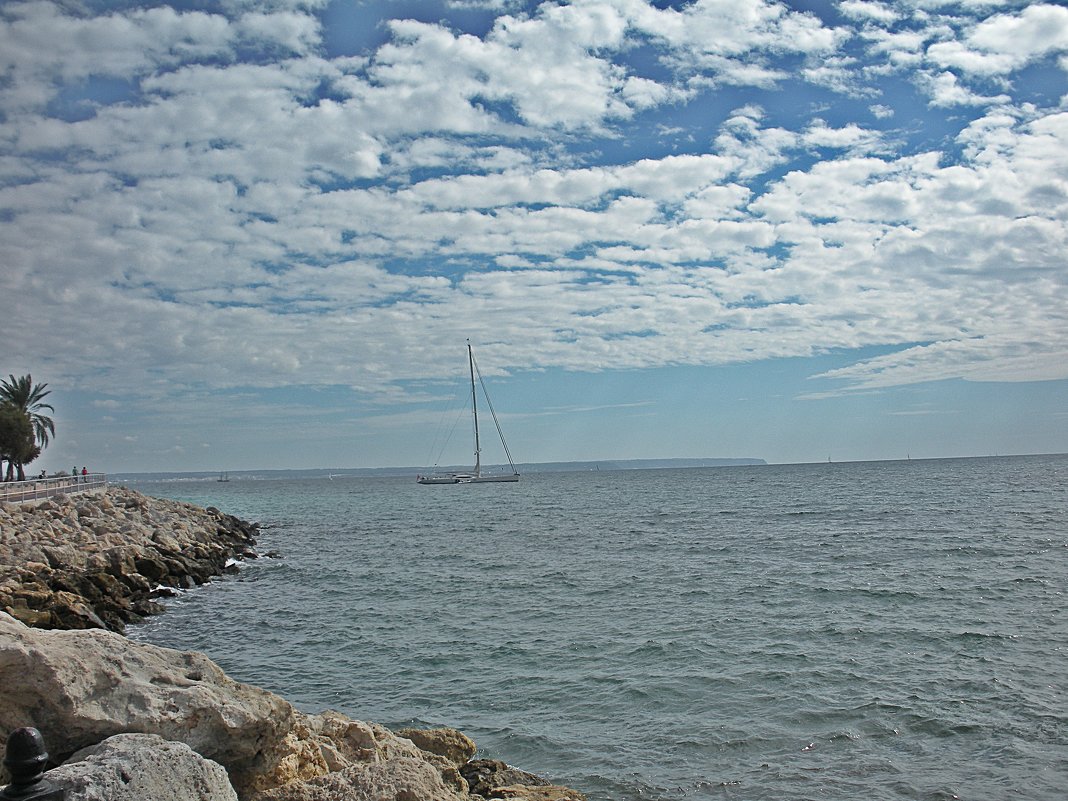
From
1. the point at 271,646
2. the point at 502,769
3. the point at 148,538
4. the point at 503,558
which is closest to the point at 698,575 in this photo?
the point at 503,558

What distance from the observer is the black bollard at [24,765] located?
3.95m

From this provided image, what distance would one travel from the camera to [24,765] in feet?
13.0

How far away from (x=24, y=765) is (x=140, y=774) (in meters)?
1.00

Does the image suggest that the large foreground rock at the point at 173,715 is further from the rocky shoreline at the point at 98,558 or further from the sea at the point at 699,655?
the rocky shoreline at the point at 98,558

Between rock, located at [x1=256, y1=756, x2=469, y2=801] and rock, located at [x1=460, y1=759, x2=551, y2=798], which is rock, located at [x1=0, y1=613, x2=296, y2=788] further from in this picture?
rock, located at [x1=460, y1=759, x2=551, y2=798]

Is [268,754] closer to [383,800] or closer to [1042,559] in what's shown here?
[383,800]

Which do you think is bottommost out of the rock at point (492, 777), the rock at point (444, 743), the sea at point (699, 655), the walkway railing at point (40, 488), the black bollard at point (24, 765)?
the sea at point (699, 655)

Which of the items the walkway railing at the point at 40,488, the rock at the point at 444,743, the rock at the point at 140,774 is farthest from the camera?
the walkway railing at the point at 40,488

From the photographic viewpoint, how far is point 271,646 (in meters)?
18.2

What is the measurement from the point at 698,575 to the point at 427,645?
11448mm

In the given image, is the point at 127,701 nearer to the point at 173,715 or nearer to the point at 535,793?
the point at 173,715

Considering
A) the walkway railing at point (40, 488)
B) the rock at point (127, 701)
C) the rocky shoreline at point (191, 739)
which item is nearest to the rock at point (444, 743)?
the rocky shoreline at point (191, 739)

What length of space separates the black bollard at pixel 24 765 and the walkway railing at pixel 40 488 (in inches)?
1361

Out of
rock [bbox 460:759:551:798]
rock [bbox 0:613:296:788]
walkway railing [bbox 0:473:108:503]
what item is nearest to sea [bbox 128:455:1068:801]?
rock [bbox 460:759:551:798]
